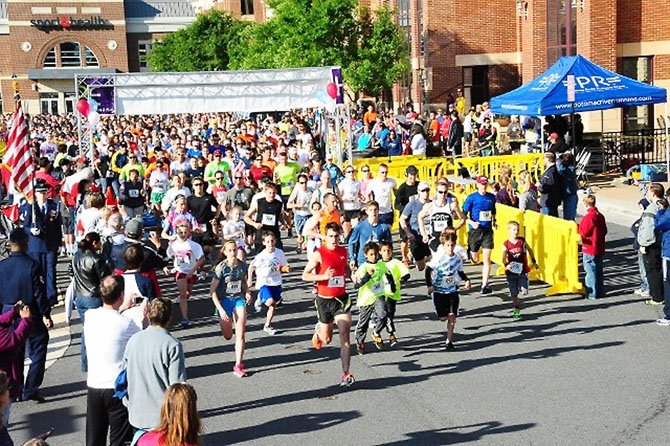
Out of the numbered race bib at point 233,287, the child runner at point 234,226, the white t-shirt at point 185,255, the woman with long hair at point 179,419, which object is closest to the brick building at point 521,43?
the child runner at point 234,226

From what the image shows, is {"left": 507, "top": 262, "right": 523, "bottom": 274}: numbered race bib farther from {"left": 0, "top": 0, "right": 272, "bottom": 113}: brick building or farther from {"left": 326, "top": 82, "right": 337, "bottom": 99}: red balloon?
{"left": 0, "top": 0, "right": 272, "bottom": 113}: brick building

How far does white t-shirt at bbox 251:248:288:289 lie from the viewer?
512 inches

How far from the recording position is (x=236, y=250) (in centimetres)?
1224

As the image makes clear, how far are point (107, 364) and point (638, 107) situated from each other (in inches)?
1170

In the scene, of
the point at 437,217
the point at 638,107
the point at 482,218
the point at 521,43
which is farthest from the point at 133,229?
the point at 521,43

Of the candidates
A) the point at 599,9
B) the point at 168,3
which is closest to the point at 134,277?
the point at 599,9

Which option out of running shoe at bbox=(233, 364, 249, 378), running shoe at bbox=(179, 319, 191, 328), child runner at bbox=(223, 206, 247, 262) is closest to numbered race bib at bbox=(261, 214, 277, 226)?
child runner at bbox=(223, 206, 247, 262)

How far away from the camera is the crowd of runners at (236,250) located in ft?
27.8

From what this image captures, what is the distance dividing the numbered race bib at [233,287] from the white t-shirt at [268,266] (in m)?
0.95

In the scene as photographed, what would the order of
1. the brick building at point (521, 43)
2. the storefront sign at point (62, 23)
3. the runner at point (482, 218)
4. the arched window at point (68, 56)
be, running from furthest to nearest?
the arched window at point (68, 56) < the storefront sign at point (62, 23) < the brick building at point (521, 43) < the runner at point (482, 218)

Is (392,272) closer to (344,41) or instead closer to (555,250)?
(555,250)

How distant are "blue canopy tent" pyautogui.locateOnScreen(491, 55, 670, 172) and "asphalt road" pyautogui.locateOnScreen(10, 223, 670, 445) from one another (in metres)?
11.0

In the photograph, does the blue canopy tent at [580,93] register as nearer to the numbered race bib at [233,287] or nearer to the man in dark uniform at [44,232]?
the man in dark uniform at [44,232]

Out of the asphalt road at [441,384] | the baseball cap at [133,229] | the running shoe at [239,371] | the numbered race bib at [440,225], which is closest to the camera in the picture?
the asphalt road at [441,384]
